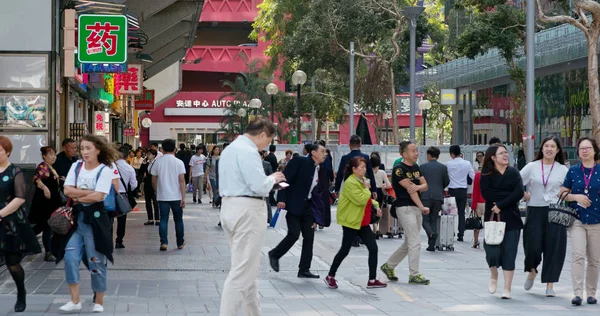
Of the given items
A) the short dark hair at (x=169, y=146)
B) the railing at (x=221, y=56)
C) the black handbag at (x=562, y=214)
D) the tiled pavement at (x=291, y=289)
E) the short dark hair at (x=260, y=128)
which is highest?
the railing at (x=221, y=56)

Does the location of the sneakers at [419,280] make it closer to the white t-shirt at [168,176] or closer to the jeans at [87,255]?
the jeans at [87,255]

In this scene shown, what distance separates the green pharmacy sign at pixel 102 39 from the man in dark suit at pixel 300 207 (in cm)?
805

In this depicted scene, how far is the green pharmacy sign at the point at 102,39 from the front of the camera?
788 inches

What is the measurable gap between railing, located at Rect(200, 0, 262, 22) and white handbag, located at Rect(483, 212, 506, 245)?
67.0 m

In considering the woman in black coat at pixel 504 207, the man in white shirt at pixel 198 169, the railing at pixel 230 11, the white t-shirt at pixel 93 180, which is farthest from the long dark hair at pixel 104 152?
the railing at pixel 230 11

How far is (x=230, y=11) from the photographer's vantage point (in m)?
77.9

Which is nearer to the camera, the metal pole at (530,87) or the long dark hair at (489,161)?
the long dark hair at (489,161)

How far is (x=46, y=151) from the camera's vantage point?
14.3 meters

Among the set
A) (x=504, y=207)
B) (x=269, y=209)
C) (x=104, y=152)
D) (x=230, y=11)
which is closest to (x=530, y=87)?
(x=269, y=209)

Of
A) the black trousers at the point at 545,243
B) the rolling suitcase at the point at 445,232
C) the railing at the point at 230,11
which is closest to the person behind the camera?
the black trousers at the point at 545,243

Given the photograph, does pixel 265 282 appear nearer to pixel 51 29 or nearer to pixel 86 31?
pixel 51 29

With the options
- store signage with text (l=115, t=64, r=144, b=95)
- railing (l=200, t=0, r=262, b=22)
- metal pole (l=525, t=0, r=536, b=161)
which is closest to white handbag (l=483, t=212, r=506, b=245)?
metal pole (l=525, t=0, r=536, b=161)

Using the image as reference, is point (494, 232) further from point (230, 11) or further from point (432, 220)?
point (230, 11)

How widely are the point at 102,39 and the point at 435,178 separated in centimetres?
721
